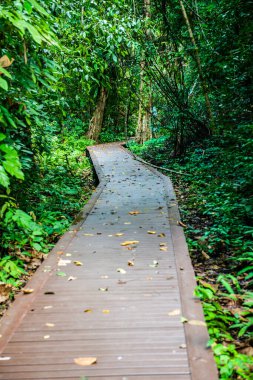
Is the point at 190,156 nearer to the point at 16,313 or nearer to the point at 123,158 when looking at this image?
the point at 123,158

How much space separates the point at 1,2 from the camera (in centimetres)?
335

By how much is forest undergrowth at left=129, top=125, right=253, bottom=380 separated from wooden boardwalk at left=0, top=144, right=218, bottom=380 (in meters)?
0.26

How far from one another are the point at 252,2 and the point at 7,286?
21.2 ft

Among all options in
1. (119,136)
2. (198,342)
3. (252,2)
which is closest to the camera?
(198,342)

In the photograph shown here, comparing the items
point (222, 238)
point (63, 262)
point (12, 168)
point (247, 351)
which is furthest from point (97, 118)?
point (247, 351)

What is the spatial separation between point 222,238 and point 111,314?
9.35 ft

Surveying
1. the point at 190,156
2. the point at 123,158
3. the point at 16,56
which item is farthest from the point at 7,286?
the point at 123,158

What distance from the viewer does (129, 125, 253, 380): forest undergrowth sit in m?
3.00

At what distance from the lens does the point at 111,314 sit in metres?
3.12

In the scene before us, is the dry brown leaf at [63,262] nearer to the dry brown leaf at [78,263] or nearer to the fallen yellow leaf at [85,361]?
the dry brown leaf at [78,263]

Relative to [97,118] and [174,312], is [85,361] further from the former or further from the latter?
[97,118]

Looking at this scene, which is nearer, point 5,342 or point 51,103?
point 5,342

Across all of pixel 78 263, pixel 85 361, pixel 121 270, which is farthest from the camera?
pixel 78 263

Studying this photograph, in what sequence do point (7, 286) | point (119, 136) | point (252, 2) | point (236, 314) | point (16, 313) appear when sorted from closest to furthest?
1. point (16, 313)
2. point (236, 314)
3. point (7, 286)
4. point (252, 2)
5. point (119, 136)
